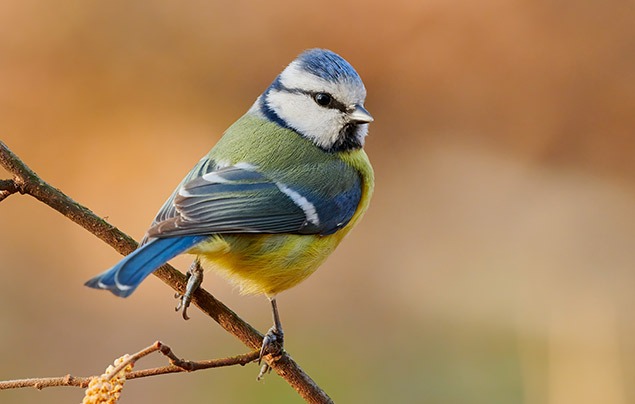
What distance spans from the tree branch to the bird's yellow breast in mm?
173

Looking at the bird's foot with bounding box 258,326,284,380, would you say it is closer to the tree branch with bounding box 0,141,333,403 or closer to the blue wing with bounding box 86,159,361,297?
the tree branch with bounding box 0,141,333,403

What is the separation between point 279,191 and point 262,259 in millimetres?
191

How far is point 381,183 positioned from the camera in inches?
183

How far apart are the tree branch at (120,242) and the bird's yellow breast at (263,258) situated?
6.8 inches

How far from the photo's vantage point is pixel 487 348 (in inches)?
138

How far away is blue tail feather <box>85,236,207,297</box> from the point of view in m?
1.29

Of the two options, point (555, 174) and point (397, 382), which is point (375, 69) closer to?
point (555, 174)

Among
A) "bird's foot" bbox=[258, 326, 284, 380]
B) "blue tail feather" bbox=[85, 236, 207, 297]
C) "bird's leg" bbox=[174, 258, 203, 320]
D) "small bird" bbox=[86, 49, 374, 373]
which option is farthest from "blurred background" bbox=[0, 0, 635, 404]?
"blue tail feather" bbox=[85, 236, 207, 297]

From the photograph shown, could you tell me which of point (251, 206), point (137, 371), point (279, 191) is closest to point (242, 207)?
point (251, 206)

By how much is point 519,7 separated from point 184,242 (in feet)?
12.6

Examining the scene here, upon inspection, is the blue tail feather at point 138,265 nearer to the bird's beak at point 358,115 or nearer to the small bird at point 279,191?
the small bird at point 279,191

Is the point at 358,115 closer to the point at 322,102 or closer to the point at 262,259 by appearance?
the point at 322,102

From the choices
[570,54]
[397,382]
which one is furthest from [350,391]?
[570,54]

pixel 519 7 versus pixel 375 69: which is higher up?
pixel 519 7
